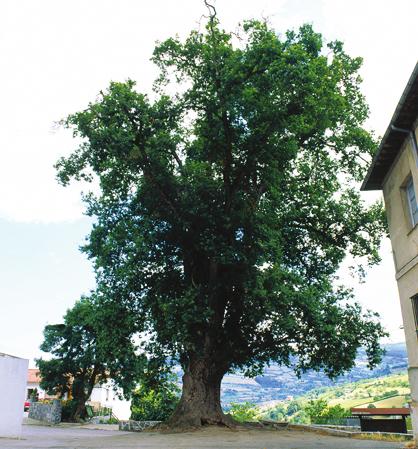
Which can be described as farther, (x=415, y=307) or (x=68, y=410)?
(x=68, y=410)

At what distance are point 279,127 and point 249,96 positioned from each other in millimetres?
1680

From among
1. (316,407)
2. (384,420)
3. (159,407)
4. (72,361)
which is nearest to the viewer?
(384,420)

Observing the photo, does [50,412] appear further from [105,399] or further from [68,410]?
[105,399]

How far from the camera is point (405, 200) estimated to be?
545 inches

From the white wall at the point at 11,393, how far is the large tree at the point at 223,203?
14.4ft

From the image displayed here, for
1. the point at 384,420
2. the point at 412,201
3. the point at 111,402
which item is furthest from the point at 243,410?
the point at 412,201

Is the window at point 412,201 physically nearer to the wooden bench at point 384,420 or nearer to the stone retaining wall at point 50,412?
the wooden bench at point 384,420

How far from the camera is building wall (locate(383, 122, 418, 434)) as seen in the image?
40.8ft

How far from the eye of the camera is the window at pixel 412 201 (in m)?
13.1

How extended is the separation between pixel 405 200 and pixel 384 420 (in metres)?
9.68

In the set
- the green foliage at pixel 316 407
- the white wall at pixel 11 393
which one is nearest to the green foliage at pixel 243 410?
the green foliage at pixel 316 407

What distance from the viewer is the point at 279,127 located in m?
17.3

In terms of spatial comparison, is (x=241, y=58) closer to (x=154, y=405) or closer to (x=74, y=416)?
(x=154, y=405)

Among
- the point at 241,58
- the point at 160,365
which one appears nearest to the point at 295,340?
the point at 160,365
